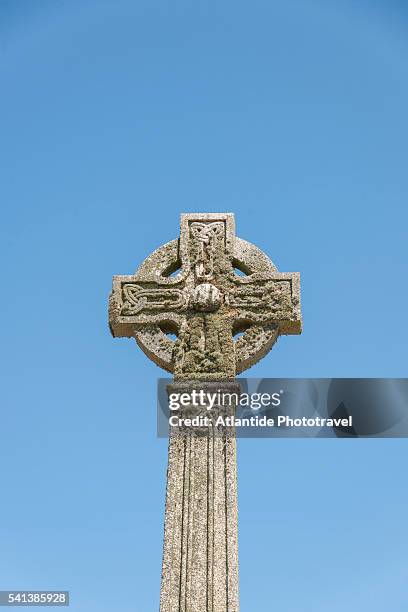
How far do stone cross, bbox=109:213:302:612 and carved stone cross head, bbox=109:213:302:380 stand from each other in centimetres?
1

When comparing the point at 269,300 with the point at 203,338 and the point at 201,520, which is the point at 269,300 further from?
the point at 201,520

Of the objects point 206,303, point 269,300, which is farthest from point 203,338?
point 269,300

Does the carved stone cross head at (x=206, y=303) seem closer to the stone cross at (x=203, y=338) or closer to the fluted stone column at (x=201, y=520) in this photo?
the stone cross at (x=203, y=338)

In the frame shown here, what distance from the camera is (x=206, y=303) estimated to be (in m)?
8.94

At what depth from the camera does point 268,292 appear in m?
9.05

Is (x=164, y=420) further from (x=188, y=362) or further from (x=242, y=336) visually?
(x=242, y=336)

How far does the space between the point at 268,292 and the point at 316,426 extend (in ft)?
5.15

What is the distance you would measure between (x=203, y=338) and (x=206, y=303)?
1.30 ft

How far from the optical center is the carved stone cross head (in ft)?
28.7

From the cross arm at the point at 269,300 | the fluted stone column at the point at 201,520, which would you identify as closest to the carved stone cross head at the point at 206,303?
the cross arm at the point at 269,300

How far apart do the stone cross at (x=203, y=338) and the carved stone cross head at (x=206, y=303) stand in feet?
0.04

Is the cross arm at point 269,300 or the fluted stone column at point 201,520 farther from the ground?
the cross arm at point 269,300

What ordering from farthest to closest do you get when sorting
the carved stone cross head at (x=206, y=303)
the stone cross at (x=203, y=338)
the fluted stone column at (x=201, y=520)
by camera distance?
the carved stone cross head at (x=206, y=303) → the stone cross at (x=203, y=338) → the fluted stone column at (x=201, y=520)

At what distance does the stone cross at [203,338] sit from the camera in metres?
7.60
